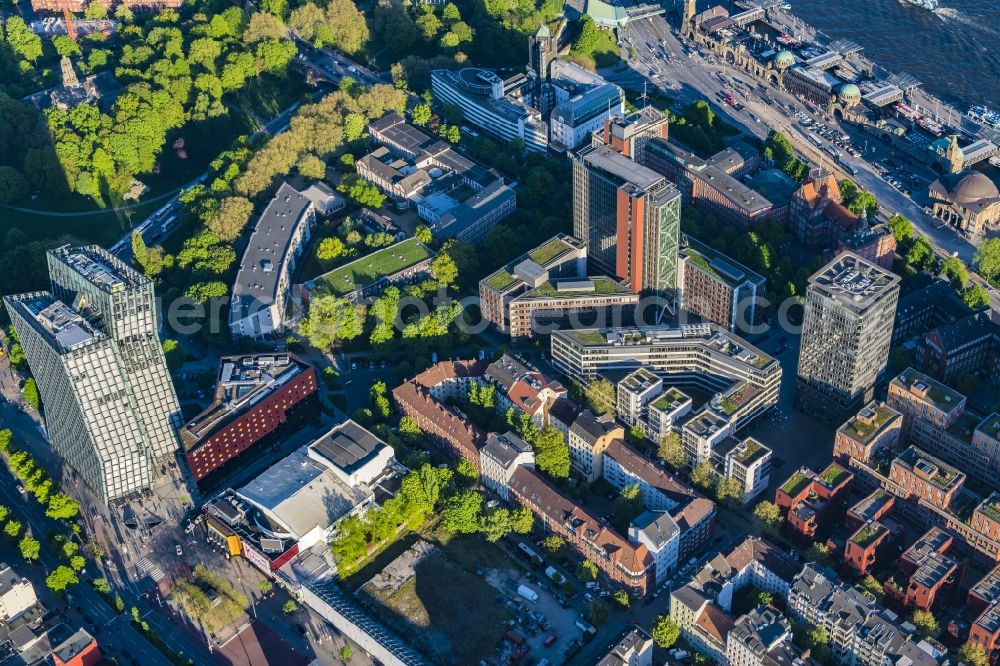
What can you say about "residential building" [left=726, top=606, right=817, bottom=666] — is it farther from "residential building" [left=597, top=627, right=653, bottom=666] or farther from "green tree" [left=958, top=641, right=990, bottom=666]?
"green tree" [left=958, top=641, right=990, bottom=666]

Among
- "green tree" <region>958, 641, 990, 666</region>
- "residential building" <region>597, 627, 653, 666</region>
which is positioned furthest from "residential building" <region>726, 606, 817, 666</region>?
"green tree" <region>958, 641, 990, 666</region>

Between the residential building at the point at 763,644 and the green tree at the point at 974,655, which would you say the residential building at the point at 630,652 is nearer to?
the residential building at the point at 763,644

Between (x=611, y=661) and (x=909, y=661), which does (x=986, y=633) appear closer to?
(x=909, y=661)

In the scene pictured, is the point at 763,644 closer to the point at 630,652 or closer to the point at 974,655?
the point at 630,652

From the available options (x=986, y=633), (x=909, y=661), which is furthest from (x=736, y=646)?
(x=986, y=633)

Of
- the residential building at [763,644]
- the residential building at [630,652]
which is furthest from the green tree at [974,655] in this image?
the residential building at [630,652]
